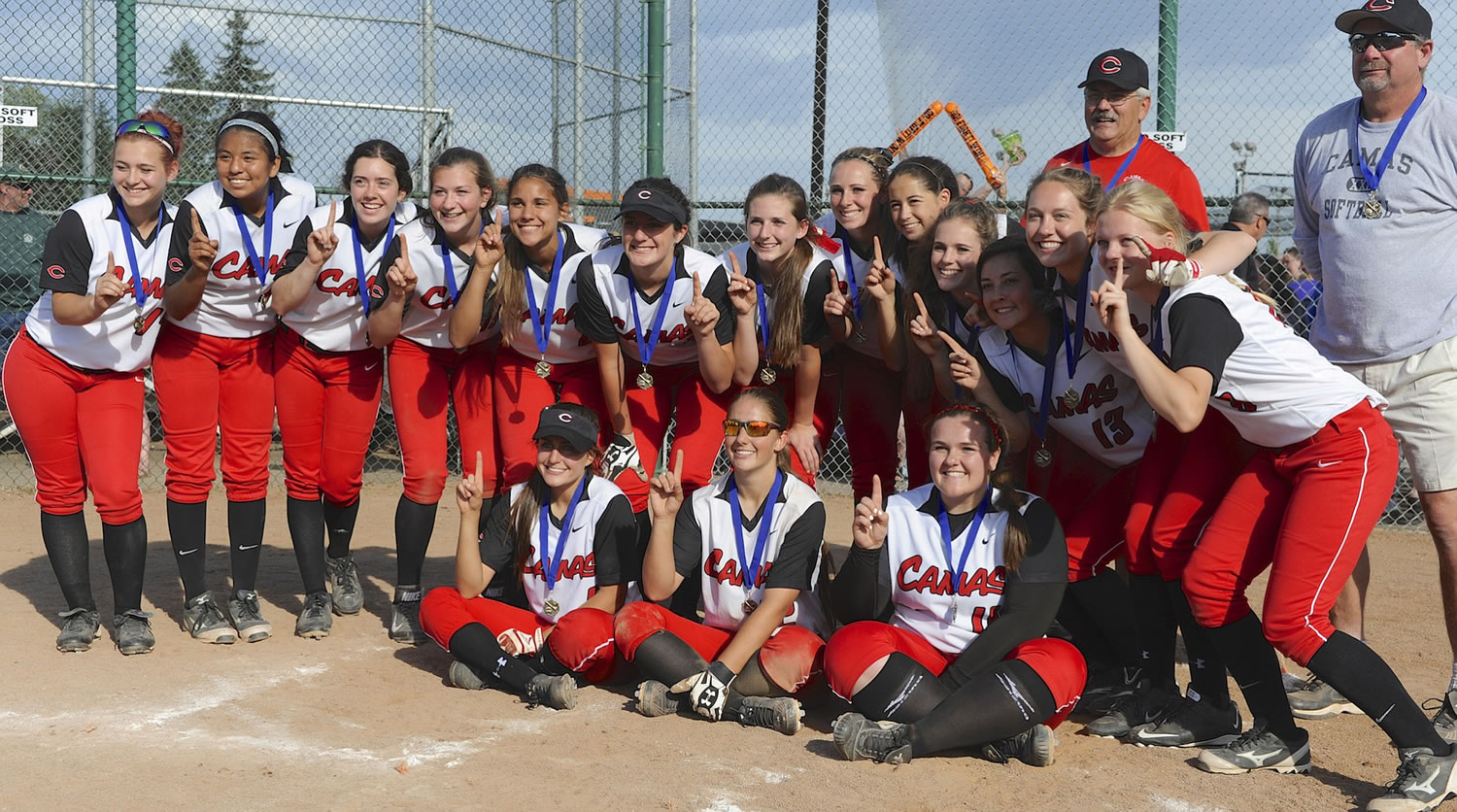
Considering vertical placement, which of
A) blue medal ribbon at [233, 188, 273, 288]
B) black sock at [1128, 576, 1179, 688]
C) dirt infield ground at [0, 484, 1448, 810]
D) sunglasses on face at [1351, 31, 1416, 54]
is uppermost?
sunglasses on face at [1351, 31, 1416, 54]

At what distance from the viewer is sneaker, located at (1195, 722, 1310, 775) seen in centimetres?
345

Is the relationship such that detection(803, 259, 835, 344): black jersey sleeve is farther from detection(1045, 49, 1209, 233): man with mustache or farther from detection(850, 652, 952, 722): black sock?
detection(850, 652, 952, 722): black sock

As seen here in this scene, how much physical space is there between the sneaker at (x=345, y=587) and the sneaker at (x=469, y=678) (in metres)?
1.14

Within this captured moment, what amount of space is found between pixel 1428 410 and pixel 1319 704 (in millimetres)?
1011

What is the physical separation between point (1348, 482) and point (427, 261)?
3242 millimetres

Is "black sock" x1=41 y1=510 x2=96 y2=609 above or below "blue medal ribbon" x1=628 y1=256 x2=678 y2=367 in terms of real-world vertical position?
below

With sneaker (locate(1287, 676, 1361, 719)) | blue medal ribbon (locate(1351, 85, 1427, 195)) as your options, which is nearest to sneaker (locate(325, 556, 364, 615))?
sneaker (locate(1287, 676, 1361, 719))

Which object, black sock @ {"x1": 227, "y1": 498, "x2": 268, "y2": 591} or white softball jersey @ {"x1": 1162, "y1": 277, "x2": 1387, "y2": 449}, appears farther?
black sock @ {"x1": 227, "y1": 498, "x2": 268, "y2": 591}

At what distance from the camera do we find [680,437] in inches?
187

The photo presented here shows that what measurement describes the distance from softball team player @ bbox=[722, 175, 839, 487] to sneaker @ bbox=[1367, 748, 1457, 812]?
2.09 metres

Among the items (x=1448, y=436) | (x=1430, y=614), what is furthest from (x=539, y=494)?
(x=1430, y=614)

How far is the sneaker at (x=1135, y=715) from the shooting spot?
3762mm

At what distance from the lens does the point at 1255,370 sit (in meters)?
3.32

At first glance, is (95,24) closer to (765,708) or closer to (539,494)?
(539,494)
